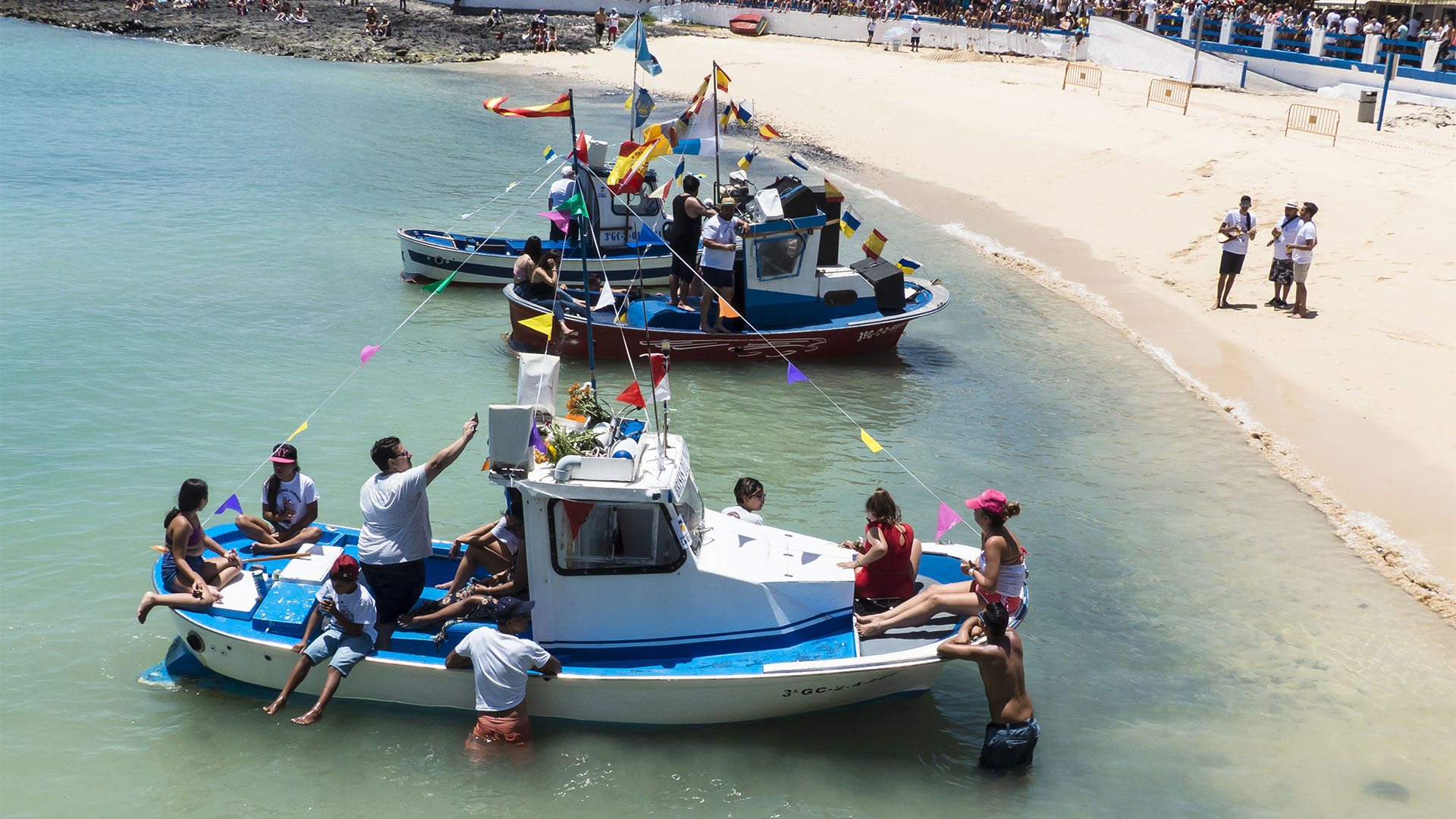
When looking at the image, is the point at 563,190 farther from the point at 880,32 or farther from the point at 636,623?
the point at 880,32

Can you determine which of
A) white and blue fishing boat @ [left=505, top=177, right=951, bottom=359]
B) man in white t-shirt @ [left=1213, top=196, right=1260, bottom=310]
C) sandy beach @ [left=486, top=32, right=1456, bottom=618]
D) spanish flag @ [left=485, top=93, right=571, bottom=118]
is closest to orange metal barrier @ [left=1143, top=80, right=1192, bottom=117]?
sandy beach @ [left=486, top=32, right=1456, bottom=618]

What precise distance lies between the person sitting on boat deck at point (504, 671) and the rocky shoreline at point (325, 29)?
182ft

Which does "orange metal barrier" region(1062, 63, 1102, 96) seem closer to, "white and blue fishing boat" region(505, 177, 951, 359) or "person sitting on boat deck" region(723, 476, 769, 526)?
"white and blue fishing boat" region(505, 177, 951, 359)

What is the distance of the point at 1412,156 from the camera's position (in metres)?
25.1

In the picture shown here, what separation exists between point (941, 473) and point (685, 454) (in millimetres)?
5417

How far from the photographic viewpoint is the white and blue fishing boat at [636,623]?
25.2ft

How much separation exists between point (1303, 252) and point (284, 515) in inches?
610

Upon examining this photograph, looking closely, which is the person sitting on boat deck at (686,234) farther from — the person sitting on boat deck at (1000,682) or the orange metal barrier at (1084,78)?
the orange metal barrier at (1084,78)

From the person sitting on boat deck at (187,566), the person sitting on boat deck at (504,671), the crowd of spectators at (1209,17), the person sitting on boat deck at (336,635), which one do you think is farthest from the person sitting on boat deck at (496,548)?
the crowd of spectators at (1209,17)

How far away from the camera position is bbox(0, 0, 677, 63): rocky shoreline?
58.2 meters

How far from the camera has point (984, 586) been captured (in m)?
8.15

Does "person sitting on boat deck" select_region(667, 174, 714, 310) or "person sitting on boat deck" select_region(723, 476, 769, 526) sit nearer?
"person sitting on boat deck" select_region(723, 476, 769, 526)

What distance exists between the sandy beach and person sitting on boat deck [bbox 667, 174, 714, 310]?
24.4ft

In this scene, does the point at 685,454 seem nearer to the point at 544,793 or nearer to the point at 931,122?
the point at 544,793
